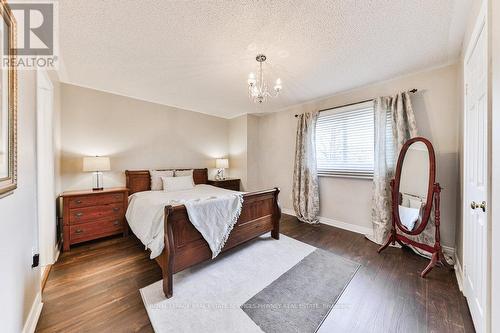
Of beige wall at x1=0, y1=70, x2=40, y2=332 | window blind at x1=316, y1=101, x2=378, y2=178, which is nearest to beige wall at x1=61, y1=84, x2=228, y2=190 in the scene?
beige wall at x1=0, y1=70, x2=40, y2=332

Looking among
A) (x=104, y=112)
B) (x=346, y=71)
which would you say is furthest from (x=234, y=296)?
(x=104, y=112)

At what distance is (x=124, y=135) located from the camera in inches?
139

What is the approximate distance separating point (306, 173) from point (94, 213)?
12.1 feet

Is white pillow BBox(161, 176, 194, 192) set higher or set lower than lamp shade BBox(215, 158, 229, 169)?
lower

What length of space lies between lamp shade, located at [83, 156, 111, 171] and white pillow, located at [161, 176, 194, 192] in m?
0.94

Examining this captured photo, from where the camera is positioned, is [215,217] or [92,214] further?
[92,214]

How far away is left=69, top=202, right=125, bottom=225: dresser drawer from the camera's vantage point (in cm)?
264

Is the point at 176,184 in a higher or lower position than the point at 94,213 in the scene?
higher

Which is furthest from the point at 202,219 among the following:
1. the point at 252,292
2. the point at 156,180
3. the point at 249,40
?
the point at 156,180

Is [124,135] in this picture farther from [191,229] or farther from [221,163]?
[191,229]

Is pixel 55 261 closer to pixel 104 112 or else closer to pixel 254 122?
pixel 104 112

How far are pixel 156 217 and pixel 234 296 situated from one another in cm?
115

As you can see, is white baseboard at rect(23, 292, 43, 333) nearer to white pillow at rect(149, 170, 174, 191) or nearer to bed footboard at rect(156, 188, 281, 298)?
bed footboard at rect(156, 188, 281, 298)

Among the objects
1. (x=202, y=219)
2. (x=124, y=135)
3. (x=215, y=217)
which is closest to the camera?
(x=202, y=219)
